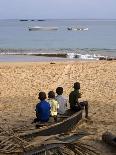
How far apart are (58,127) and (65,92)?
712 cm

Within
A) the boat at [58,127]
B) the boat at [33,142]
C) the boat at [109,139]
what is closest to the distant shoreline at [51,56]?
the boat at [58,127]

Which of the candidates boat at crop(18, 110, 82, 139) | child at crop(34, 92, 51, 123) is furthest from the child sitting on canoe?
boat at crop(18, 110, 82, 139)

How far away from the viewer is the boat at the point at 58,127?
8852 mm

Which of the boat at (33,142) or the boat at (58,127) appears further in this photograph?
the boat at (58,127)

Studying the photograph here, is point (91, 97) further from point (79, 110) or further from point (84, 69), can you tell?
point (84, 69)

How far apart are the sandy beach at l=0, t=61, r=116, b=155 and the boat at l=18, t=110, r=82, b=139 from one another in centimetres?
50

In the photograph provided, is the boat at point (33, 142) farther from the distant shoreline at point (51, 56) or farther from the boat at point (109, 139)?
the distant shoreline at point (51, 56)

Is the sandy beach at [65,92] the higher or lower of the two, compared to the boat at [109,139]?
higher

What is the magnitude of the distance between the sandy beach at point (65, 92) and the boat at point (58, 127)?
499mm

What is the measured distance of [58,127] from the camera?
9.83 metres

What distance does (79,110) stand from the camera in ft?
37.3

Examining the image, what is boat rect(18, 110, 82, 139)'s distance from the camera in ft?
29.0

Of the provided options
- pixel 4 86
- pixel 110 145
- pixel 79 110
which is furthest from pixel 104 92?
pixel 110 145

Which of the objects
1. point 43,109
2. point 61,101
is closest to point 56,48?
point 61,101
